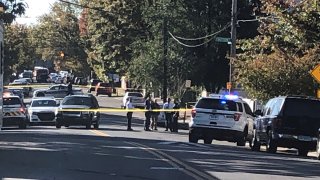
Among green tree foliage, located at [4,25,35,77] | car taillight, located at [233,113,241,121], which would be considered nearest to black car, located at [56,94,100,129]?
green tree foliage, located at [4,25,35,77]

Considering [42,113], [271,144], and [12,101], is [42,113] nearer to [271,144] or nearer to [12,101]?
[12,101]

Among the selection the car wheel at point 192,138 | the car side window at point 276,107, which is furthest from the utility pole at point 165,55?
the car side window at point 276,107

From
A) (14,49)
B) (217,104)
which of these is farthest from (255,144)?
(14,49)

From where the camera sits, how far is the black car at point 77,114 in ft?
114

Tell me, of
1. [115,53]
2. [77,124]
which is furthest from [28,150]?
[115,53]

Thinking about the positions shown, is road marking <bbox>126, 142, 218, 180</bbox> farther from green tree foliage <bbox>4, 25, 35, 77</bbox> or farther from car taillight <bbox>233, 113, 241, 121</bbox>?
green tree foliage <bbox>4, 25, 35, 77</bbox>

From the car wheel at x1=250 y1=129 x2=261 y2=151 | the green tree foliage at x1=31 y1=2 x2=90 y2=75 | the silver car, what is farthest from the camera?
the green tree foliage at x1=31 y1=2 x2=90 y2=75

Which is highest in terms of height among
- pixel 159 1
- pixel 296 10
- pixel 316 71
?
pixel 159 1

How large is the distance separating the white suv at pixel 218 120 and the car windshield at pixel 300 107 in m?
3.36

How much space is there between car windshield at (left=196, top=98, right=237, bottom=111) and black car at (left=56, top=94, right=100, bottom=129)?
34.9 ft

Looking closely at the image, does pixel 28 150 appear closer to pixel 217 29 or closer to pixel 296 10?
pixel 296 10

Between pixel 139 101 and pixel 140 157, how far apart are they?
1512 inches

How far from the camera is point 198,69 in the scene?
53188 mm

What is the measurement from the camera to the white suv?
2484 centimetres
